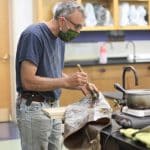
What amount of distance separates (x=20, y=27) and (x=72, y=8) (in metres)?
2.93

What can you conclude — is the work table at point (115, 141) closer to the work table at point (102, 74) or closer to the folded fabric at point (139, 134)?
the folded fabric at point (139, 134)

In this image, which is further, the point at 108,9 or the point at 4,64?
the point at 4,64

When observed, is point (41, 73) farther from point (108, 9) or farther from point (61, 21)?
point (108, 9)

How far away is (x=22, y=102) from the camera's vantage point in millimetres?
2469

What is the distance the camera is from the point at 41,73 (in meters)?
2.46

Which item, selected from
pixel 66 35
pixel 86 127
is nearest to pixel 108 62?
pixel 66 35

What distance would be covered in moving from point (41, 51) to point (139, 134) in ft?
3.34

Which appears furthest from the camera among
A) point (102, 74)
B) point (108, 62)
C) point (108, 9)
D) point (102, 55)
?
point (108, 9)

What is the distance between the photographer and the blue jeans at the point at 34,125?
8.00 feet

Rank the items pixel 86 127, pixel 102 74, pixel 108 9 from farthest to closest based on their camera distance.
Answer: pixel 108 9
pixel 102 74
pixel 86 127

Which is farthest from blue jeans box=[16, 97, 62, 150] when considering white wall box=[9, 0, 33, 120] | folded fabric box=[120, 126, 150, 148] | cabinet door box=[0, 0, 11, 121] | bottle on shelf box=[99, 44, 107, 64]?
cabinet door box=[0, 0, 11, 121]

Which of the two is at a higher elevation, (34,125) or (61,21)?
(61,21)

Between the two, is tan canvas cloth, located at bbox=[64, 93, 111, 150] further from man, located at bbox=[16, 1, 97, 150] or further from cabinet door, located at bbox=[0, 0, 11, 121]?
cabinet door, located at bbox=[0, 0, 11, 121]

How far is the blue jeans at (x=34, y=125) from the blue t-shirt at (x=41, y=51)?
0.31 ft
